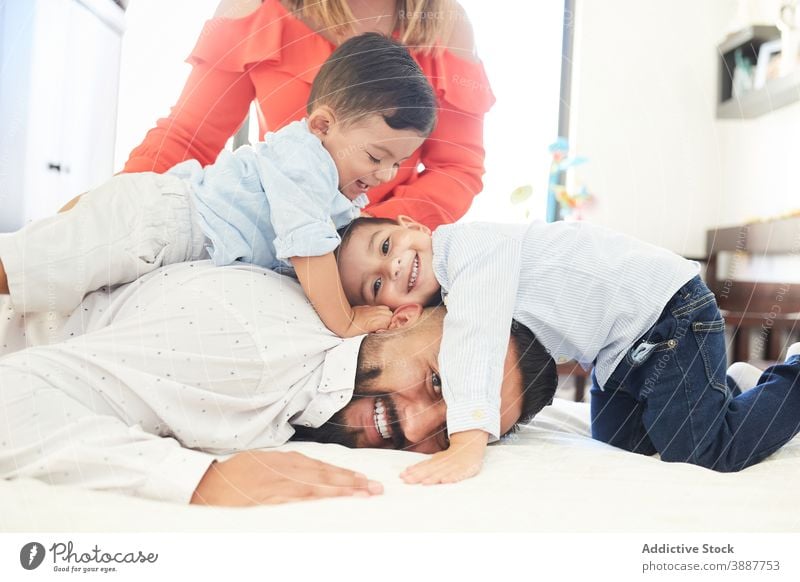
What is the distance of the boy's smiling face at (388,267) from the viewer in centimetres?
74

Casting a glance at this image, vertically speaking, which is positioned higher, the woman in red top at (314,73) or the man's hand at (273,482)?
the woman in red top at (314,73)

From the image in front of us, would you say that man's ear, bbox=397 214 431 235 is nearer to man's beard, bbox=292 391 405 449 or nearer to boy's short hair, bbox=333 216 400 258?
boy's short hair, bbox=333 216 400 258

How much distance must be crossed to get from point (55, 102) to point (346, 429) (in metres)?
0.41

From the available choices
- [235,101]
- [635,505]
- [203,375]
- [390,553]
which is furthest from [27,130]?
[635,505]

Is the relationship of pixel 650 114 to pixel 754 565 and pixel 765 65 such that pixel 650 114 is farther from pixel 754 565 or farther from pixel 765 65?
pixel 754 565

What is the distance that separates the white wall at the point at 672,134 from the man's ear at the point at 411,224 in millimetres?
161

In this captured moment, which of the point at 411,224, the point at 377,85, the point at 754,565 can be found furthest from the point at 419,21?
the point at 754,565

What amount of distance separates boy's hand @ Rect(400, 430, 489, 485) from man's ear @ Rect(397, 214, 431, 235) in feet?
0.72

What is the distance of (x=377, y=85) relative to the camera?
68 centimetres

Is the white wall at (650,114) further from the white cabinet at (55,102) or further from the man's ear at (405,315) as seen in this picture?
the white cabinet at (55,102)

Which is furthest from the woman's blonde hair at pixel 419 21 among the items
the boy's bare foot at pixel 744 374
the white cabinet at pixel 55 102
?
the boy's bare foot at pixel 744 374

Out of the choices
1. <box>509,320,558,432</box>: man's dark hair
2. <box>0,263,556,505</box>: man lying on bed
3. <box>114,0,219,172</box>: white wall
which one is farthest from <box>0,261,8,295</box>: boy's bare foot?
<box>509,320,558,432</box>: man's dark hair

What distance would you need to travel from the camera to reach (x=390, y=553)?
20.8 inches

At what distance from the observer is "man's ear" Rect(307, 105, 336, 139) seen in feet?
2.29
